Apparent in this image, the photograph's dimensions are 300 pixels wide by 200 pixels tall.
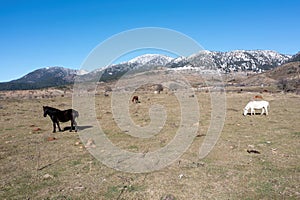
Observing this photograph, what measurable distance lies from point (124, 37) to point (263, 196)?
36.9 ft

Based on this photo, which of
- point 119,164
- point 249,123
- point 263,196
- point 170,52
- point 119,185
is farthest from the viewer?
point 249,123

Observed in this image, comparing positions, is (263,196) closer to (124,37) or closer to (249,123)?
(124,37)

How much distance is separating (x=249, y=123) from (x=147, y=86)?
257 feet

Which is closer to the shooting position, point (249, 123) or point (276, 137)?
point (276, 137)

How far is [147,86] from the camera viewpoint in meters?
98.5

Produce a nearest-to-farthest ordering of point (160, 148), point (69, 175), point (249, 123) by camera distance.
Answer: point (69, 175) → point (160, 148) → point (249, 123)

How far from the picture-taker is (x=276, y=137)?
1586 cm

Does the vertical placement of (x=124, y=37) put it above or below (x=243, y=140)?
above

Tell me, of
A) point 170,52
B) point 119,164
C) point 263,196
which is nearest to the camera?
point 263,196

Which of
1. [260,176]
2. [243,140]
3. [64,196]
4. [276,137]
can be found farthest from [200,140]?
[64,196]

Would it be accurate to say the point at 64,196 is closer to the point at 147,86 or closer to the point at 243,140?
the point at 243,140

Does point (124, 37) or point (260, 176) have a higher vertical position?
point (124, 37)

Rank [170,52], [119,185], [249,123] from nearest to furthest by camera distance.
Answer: [119,185] → [170,52] → [249,123]

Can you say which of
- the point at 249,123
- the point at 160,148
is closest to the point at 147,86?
the point at 249,123
